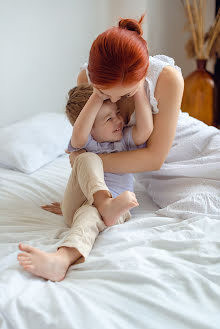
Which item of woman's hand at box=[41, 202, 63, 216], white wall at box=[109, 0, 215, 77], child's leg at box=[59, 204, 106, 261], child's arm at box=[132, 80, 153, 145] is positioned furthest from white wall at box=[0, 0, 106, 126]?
child's leg at box=[59, 204, 106, 261]

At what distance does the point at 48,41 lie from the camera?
2.66 m

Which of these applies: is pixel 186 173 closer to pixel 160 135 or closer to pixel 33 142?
pixel 160 135

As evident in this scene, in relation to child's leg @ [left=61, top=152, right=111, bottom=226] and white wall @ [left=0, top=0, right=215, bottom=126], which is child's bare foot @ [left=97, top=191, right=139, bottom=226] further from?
white wall @ [left=0, top=0, right=215, bottom=126]

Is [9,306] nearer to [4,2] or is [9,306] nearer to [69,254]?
[69,254]

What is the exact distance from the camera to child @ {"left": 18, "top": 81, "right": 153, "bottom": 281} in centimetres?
117

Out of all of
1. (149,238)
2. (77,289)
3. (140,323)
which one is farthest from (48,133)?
(140,323)

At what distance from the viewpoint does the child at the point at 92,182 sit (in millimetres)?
1172

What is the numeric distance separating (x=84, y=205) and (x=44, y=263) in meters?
0.29

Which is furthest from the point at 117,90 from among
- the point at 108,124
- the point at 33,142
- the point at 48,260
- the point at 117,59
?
the point at 33,142

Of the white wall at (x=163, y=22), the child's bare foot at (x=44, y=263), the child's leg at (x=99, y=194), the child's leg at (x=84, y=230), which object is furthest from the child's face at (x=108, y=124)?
the white wall at (x=163, y=22)

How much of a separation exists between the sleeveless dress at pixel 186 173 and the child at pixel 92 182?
0.24 feet

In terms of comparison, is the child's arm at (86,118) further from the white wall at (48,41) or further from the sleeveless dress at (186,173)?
the white wall at (48,41)

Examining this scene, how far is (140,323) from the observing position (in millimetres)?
948

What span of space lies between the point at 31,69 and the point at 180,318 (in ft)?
6.51
